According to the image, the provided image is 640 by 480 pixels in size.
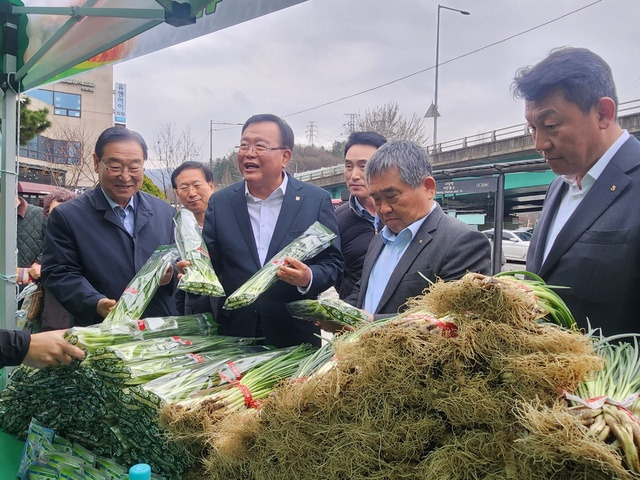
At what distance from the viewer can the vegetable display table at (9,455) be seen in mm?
1812

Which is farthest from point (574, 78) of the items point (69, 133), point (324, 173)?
point (324, 173)

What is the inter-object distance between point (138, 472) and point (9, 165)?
2.15 m

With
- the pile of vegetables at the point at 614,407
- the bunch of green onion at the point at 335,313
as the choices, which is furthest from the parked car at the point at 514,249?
the pile of vegetables at the point at 614,407

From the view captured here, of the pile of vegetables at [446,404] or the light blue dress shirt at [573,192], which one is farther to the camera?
the light blue dress shirt at [573,192]

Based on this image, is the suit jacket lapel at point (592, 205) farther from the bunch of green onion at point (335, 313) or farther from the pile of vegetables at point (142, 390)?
the pile of vegetables at point (142, 390)

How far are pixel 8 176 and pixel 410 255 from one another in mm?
2295

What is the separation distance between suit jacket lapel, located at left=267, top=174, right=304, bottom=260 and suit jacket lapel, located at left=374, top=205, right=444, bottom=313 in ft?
2.05

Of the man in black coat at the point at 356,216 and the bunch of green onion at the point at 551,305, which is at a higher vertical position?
the man in black coat at the point at 356,216

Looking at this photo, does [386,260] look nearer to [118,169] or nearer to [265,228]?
[265,228]

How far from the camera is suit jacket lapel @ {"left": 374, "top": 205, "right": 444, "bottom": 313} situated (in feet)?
6.64

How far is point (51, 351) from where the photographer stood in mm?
1692

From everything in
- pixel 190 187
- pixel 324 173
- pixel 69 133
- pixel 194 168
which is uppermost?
pixel 69 133

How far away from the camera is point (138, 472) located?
128 centimetres

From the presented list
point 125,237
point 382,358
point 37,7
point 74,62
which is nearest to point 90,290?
point 125,237
